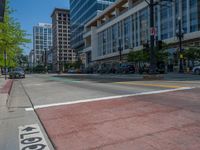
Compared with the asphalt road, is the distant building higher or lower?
higher

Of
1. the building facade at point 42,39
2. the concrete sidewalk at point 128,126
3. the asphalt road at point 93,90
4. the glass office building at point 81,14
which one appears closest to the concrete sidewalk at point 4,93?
the asphalt road at point 93,90

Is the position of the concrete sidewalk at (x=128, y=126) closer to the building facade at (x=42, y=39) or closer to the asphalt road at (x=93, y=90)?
the asphalt road at (x=93, y=90)

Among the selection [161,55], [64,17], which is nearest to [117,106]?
[161,55]

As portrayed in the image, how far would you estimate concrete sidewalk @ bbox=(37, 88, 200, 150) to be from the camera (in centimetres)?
491

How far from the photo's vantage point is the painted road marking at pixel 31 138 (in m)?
5.23

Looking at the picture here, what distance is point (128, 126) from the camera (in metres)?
6.18

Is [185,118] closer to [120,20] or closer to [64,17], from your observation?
[120,20]

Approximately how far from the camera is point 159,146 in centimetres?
464

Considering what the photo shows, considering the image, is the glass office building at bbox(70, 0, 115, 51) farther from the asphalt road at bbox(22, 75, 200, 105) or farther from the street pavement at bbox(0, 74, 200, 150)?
the street pavement at bbox(0, 74, 200, 150)

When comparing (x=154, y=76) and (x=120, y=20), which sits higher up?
(x=120, y=20)

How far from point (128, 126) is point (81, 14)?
12383 cm

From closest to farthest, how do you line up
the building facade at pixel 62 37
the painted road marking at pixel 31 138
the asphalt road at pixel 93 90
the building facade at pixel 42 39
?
the painted road marking at pixel 31 138 → the asphalt road at pixel 93 90 → the building facade at pixel 62 37 → the building facade at pixel 42 39

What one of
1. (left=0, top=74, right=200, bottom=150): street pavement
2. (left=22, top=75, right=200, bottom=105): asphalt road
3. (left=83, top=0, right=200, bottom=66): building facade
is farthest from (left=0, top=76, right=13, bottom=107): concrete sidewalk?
(left=83, top=0, right=200, bottom=66): building facade

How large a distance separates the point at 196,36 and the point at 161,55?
6672mm
